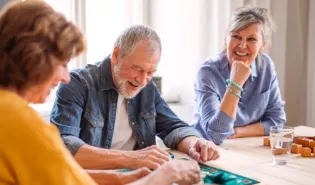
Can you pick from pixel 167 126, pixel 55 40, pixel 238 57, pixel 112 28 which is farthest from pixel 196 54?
Answer: pixel 55 40

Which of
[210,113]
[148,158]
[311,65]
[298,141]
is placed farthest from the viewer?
[311,65]

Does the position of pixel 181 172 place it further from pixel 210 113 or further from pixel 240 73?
pixel 240 73

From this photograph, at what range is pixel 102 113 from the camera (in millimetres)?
1897

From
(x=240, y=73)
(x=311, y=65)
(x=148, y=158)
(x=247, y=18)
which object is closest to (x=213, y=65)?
(x=240, y=73)

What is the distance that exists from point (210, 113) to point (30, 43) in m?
1.35

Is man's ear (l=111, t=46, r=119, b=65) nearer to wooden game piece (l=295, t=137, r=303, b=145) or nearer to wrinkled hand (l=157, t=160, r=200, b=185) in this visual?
wrinkled hand (l=157, t=160, r=200, b=185)

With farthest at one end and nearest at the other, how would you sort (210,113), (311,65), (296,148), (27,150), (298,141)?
(311,65) → (210,113) → (298,141) → (296,148) → (27,150)

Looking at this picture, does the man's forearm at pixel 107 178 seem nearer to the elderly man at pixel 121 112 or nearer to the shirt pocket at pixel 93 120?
the elderly man at pixel 121 112

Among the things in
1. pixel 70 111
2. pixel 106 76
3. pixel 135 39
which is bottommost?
pixel 70 111

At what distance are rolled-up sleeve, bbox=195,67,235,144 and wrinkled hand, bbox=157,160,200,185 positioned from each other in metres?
0.57

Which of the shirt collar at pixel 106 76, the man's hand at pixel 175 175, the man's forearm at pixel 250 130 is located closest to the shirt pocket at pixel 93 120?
the shirt collar at pixel 106 76

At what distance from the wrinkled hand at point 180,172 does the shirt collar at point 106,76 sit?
0.57 metres

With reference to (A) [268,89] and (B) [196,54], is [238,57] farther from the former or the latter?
(B) [196,54]

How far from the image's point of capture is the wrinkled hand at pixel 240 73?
7.20 ft
